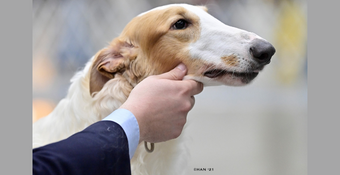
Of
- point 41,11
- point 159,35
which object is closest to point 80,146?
point 159,35

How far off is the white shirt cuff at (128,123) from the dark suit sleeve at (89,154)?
0.01m

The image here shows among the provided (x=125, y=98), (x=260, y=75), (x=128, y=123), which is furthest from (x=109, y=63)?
(x=260, y=75)

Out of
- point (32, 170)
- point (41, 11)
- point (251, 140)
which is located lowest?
point (251, 140)

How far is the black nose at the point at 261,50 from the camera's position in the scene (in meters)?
0.66

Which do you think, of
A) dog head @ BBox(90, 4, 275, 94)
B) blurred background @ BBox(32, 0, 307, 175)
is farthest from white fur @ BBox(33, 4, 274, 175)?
blurred background @ BBox(32, 0, 307, 175)

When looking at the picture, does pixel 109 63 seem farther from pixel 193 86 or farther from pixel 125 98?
pixel 193 86

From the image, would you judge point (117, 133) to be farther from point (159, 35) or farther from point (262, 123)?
point (262, 123)

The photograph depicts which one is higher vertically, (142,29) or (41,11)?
(41,11)

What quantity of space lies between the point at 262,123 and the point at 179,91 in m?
0.71

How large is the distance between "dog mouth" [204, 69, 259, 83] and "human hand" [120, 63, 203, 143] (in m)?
0.07

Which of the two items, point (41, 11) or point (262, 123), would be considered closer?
point (41, 11)

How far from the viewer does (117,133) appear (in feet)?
1.59

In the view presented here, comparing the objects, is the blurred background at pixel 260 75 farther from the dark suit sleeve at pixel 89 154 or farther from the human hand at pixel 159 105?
the dark suit sleeve at pixel 89 154

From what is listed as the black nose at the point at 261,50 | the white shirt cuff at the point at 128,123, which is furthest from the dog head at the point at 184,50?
the white shirt cuff at the point at 128,123
